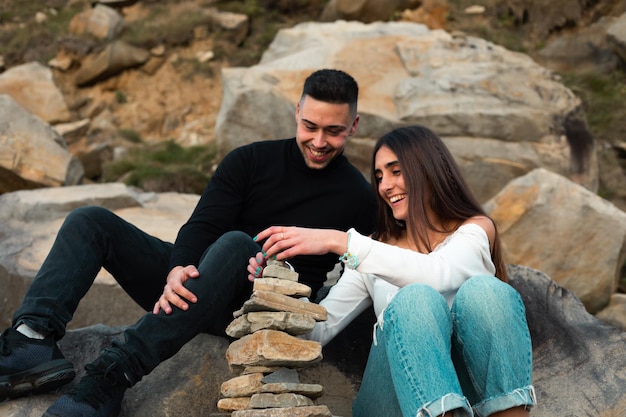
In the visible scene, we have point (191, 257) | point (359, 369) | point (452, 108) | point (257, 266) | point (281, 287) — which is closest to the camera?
point (281, 287)

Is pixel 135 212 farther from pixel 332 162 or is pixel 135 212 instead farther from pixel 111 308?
pixel 332 162

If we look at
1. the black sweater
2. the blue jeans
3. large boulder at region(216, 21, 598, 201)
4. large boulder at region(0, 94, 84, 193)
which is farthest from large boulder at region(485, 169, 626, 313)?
large boulder at region(0, 94, 84, 193)

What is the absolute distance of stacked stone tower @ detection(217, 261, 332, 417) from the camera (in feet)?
9.84

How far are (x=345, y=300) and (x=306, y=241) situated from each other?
520 millimetres

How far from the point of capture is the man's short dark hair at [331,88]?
13.1ft

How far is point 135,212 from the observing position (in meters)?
7.79

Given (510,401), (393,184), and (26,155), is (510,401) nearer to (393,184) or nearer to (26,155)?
(393,184)

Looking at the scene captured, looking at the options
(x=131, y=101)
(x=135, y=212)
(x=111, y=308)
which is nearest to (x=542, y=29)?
(x=131, y=101)

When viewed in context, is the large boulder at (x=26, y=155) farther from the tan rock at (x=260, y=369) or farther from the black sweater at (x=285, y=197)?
the tan rock at (x=260, y=369)

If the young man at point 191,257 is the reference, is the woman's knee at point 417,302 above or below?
above

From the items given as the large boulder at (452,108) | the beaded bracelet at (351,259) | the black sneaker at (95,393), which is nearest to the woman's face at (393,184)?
the beaded bracelet at (351,259)

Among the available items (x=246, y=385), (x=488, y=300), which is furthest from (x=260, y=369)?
(x=488, y=300)

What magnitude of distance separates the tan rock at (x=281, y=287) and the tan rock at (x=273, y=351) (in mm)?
185

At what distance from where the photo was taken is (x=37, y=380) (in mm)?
3230
